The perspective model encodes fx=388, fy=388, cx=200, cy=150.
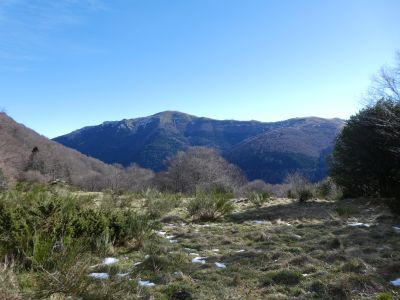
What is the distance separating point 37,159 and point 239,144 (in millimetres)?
94181

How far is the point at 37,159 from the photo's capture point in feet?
177

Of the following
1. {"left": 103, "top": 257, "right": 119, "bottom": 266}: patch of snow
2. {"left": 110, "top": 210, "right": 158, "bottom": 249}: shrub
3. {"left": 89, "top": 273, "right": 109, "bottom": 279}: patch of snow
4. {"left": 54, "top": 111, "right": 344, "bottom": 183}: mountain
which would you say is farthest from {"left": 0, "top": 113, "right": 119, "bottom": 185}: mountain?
{"left": 54, "top": 111, "right": 344, "bottom": 183}: mountain

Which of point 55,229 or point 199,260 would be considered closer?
point 55,229

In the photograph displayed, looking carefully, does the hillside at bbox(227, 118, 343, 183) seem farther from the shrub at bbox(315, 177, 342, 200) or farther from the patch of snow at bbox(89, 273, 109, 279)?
the patch of snow at bbox(89, 273, 109, 279)

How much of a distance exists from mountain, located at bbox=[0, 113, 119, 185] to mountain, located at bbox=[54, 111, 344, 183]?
130ft

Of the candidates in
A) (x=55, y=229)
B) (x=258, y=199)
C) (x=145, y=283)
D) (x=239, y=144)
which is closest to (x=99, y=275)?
(x=145, y=283)

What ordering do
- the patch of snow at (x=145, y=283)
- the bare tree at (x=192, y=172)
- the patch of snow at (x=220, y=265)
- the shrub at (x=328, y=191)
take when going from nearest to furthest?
the patch of snow at (x=145, y=283)
the patch of snow at (x=220, y=265)
the shrub at (x=328, y=191)
the bare tree at (x=192, y=172)

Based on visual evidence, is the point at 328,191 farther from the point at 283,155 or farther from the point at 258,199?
Answer: the point at 283,155

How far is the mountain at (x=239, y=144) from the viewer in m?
101

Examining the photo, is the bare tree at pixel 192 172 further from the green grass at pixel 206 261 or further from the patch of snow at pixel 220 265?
the patch of snow at pixel 220 265

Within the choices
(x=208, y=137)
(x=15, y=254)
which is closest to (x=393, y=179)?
(x=15, y=254)

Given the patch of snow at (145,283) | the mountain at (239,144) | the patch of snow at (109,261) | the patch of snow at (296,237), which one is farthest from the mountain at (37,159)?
the mountain at (239,144)

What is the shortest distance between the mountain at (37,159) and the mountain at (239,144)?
39600 mm

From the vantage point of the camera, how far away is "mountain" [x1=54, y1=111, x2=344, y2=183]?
101m
